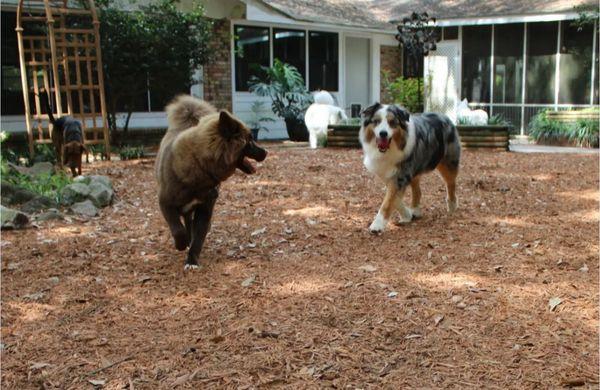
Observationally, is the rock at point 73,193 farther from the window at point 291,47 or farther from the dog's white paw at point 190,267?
the window at point 291,47

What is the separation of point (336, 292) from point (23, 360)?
201 cm

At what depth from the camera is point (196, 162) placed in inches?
176

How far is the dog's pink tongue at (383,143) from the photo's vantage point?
18.8 ft

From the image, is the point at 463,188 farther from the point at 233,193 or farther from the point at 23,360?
the point at 23,360

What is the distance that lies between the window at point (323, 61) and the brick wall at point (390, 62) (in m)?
2.21

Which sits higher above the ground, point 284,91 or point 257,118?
point 284,91

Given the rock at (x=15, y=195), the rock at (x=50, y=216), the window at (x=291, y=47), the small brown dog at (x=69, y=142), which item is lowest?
the rock at (x=50, y=216)

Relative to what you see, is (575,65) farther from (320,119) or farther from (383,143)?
(383,143)

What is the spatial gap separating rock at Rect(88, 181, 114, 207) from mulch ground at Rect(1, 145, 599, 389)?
287 mm

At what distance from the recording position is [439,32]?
20.1 metres

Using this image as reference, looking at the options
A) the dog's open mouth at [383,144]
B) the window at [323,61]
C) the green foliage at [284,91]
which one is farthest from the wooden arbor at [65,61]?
the window at [323,61]

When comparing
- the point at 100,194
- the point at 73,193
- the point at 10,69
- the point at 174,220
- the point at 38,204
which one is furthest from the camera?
the point at 10,69

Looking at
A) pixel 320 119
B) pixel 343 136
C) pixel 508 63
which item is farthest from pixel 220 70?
pixel 508 63

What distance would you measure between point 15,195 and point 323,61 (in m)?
13.6
